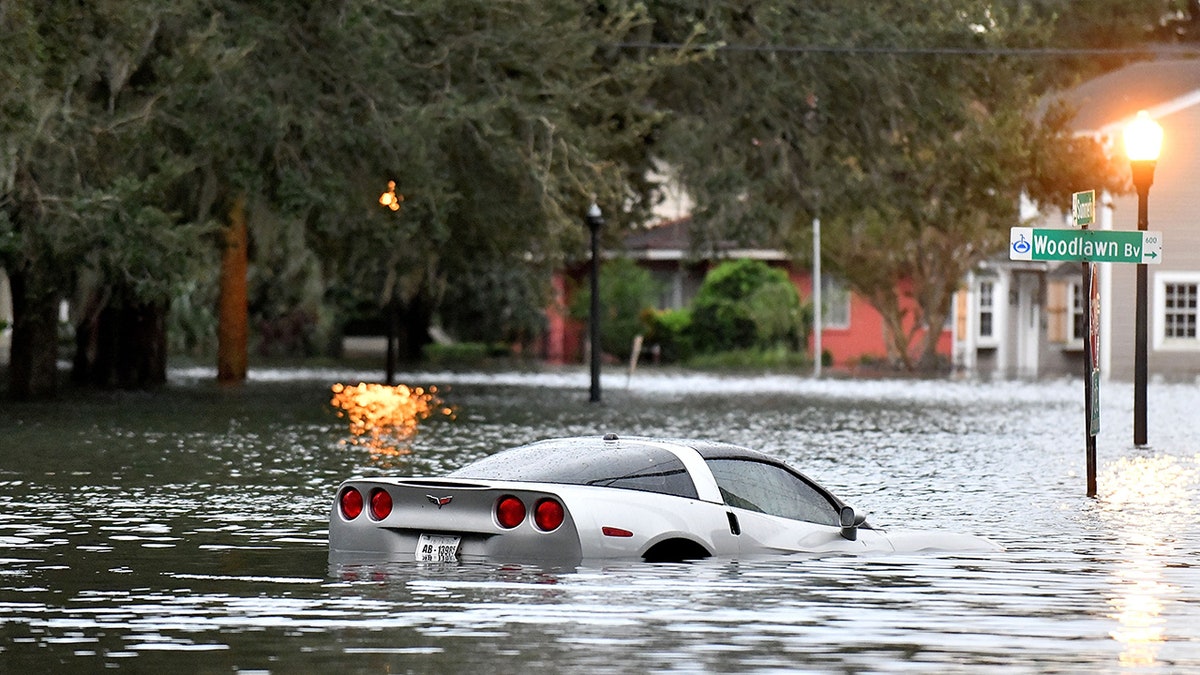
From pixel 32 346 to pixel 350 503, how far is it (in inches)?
1178

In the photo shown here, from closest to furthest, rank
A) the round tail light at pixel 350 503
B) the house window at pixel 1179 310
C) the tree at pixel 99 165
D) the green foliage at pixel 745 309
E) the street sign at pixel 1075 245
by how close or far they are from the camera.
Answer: the round tail light at pixel 350 503
the street sign at pixel 1075 245
the tree at pixel 99 165
the house window at pixel 1179 310
the green foliage at pixel 745 309

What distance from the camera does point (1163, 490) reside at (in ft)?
71.5

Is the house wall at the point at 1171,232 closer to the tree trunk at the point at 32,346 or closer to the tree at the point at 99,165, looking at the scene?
the tree trunk at the point at 32,346

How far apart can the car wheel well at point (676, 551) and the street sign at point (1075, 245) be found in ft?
22.4

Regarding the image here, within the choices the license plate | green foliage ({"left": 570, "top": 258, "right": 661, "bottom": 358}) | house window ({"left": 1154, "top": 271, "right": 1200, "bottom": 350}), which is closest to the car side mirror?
the license plate

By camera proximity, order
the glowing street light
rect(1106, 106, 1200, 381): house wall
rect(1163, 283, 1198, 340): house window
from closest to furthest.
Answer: the glowing street light, rect(1106, 106, 1200, 381): house wall, rect(1163, 283, 1198, 340): house window

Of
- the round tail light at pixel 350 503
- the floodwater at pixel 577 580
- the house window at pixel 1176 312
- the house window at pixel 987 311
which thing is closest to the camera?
the floodwater at pixel 577 580

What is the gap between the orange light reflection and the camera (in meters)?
28.9

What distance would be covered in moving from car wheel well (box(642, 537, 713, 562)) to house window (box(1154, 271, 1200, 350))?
2001 inches

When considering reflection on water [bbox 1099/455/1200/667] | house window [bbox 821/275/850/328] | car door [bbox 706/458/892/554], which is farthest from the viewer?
house window [bbox 821/275/850/328]

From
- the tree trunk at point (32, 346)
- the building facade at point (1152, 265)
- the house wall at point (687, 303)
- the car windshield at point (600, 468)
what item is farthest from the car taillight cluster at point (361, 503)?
the house wall at point (687, 303)

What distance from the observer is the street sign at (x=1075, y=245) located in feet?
65.7

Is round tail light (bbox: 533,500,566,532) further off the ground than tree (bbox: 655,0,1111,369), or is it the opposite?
tree (bbox: 655,0,1111,369)

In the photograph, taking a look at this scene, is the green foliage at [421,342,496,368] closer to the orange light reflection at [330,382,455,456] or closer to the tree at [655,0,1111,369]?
the orange light reflection at [330,382,455,456]
